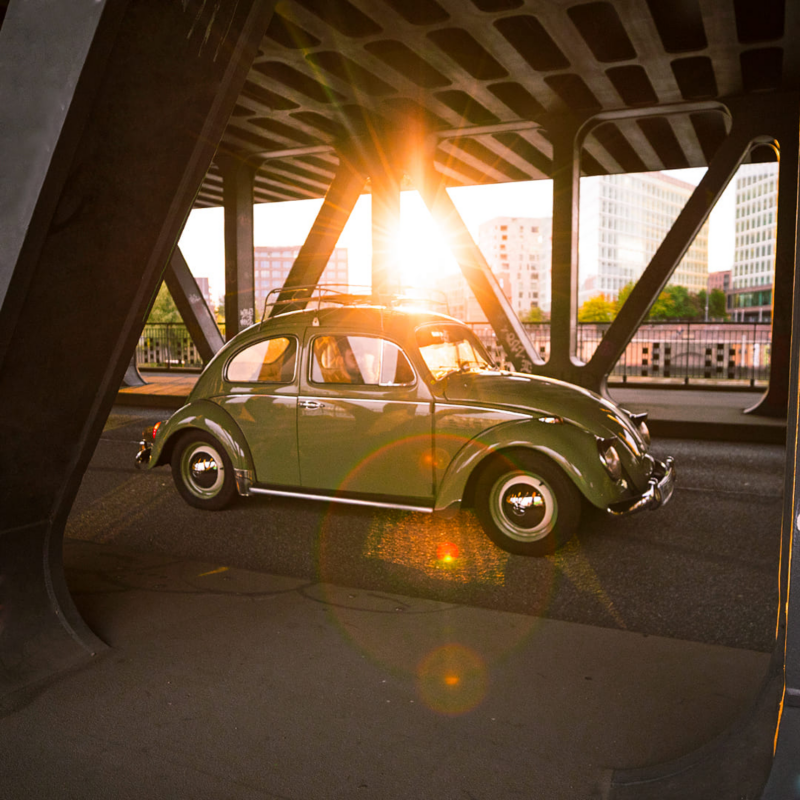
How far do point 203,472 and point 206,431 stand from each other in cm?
40

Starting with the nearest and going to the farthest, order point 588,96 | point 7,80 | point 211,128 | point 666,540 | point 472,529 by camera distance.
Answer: point 7,80
point 211,128
point 666,540
point 472,529
point 588,96

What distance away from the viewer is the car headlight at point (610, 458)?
16.4ft

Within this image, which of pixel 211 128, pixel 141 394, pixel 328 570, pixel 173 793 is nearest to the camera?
pixel 173 793

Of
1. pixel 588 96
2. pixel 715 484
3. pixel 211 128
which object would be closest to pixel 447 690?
pixel 211 128

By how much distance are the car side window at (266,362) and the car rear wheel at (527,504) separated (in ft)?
6.33

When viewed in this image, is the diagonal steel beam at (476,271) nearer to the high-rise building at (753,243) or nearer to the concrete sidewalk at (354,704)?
the concrete sidewalk at (354,704)

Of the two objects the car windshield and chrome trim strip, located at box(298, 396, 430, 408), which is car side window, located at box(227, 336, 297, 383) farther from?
the car windshield

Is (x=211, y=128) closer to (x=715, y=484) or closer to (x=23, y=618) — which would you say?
(x=23, y=618)

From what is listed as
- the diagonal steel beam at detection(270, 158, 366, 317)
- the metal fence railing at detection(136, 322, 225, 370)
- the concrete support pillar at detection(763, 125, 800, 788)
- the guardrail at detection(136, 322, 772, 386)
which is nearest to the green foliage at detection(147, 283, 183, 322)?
the metal fence railing at detection(136, 322, 225, 370)

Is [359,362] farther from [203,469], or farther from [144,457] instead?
[144,457]

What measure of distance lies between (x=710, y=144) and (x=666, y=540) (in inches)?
498

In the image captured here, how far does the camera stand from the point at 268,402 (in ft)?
19.7

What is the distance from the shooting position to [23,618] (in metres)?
3.12

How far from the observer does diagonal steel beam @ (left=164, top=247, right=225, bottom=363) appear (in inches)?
633
